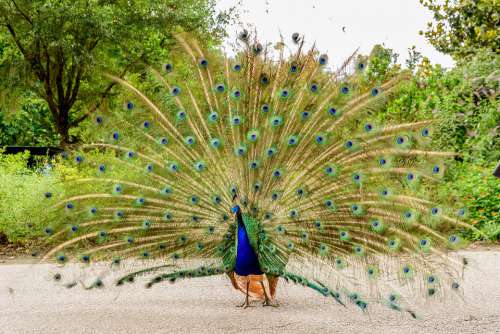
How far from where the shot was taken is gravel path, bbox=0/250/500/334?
6.34 metres

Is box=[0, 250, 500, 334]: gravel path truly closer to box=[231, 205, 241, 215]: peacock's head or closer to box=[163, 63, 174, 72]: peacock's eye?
box=[231, 205, 241, 215]: peacock's head

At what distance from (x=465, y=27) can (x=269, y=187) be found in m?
14.3

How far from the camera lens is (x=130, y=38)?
22.3 metres

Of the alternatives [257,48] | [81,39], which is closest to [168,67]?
[257,48]

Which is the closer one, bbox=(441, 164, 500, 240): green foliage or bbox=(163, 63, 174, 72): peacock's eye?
bbox=(163, 63, 174, 72): peacock's eye

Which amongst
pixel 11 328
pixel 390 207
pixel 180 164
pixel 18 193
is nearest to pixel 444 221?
pixel 390 207

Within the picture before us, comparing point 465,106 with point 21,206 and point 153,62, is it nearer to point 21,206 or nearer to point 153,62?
point 21,206

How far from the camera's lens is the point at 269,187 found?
615 cm

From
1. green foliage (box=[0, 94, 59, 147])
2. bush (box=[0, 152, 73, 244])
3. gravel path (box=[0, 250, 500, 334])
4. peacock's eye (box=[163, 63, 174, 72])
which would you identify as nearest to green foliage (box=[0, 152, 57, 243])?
bush (box=[0, 152, 73, 244])

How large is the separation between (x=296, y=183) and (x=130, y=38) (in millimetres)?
17201

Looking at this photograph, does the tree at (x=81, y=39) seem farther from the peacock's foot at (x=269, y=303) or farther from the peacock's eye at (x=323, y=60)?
the peacock's eye at (x=323, y=60)

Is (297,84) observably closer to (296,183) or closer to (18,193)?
(296,183)

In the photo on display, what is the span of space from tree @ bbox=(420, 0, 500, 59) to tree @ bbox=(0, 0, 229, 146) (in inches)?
267

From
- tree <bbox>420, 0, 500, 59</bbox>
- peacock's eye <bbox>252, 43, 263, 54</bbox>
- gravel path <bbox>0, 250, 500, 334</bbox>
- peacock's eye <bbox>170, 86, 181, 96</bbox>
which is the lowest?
gravel path <bbox>0, 250, 500, 334</bbox>
